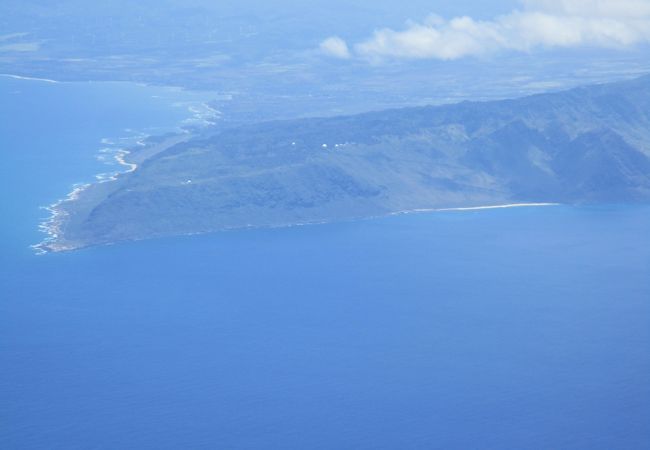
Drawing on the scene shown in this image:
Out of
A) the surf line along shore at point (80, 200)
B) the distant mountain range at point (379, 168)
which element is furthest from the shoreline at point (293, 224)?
the distant mountain range at point (379, 168)

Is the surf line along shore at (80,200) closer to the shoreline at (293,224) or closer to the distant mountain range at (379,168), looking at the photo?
the shoreline at (293,224)

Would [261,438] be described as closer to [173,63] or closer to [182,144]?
[182,144]

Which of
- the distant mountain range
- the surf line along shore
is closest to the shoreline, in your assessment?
the surf line along shore

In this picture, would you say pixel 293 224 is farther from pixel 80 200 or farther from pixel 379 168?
pixel 80 200

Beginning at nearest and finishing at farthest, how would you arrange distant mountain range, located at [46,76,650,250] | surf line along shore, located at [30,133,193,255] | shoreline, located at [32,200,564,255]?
shoreline, located at [32,200,564,255]
surf line along shore, located at [30,133,193,255]
distant mountain range, located at [46,76,650,250]

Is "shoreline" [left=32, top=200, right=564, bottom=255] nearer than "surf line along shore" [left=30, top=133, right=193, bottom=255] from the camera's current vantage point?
Yes

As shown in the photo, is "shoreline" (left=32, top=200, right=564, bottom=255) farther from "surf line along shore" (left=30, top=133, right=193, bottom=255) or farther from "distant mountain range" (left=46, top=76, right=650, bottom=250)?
"distant mountain range" (left=46, top=76, right=650, bottom=250)

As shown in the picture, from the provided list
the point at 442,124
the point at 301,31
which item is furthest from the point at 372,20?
the point at 442,124

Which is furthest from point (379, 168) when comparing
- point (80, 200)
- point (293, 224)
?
point (80, 200)
